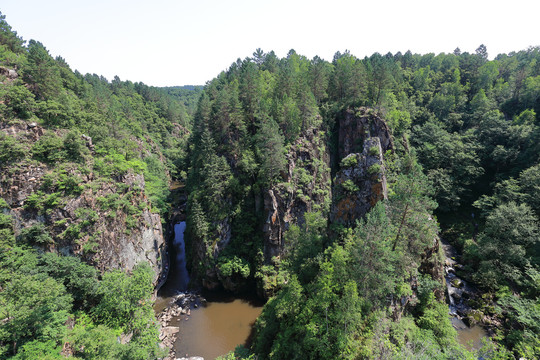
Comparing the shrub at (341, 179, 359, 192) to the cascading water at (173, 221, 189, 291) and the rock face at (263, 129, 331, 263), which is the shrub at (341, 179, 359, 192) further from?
the cascading water at (173, 221, 189, 291)

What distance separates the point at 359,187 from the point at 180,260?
134ft

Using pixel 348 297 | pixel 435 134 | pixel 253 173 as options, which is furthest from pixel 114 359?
pixel 435 134

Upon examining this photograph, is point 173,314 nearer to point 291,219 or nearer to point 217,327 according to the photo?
point 217,327

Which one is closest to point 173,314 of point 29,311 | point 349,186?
point 29,311

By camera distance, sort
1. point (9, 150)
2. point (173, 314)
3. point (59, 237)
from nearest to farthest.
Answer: point (59, 237)
point (9, 150)
point (173, 314)

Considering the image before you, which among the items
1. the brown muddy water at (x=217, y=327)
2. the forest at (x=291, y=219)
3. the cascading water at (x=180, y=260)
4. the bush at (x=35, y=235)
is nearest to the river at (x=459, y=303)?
the forest at (x=291, y=219)

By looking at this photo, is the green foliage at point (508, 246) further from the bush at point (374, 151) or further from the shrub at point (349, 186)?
the shrub at point (349, 186)

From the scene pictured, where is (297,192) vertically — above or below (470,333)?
above

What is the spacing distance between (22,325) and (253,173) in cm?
3192

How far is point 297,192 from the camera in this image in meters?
39.3

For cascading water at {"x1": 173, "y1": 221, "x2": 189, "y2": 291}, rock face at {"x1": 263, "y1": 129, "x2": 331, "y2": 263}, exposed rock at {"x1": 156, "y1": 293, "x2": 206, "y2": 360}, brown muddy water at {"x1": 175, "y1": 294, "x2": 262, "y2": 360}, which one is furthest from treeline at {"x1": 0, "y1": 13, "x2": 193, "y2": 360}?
rock face at {"x1": 263, "y1": 129, "x2": 331, "y2": 263}

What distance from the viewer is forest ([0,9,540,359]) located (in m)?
18.8

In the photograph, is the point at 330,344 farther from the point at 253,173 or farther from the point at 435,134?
the point at 435,134

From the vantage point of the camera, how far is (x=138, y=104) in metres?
94.4
